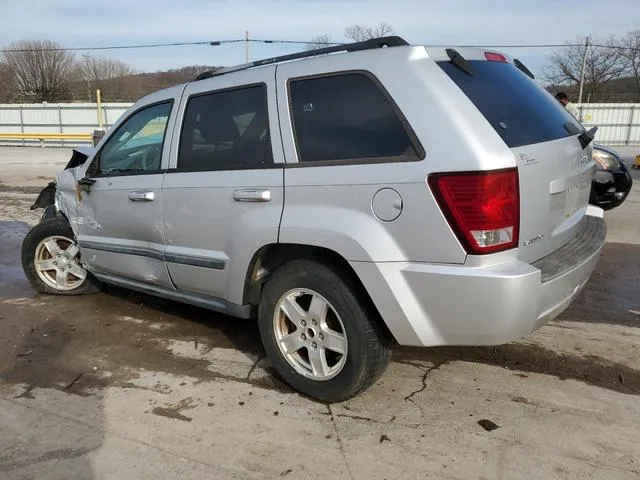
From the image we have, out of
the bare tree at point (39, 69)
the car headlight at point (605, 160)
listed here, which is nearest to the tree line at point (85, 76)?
the bare tree at point (39, 69)

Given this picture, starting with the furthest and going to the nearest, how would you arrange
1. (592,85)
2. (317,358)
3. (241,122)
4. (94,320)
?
(592,85), (94,320), (241,122), (317,358)

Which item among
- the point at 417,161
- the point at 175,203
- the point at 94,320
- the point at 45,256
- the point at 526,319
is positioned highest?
the point at 417,161

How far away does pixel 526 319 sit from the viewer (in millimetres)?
2721

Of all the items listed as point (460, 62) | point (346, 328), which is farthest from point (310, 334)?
point (460, 62)

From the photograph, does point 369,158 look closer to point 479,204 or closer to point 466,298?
point 479,204

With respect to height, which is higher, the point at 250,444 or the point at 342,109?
the point at 342,109

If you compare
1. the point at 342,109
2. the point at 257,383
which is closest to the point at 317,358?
the point at 257,383

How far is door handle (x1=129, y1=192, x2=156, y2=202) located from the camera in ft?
12.9

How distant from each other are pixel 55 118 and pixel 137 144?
2833cm

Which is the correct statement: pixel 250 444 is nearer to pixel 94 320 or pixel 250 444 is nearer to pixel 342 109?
pixel 342 109

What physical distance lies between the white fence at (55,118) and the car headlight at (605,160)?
82.2ft

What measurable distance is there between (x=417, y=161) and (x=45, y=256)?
4135 millimetres

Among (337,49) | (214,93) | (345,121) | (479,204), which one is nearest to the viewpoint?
(479,204)

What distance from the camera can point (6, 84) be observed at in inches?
2295
